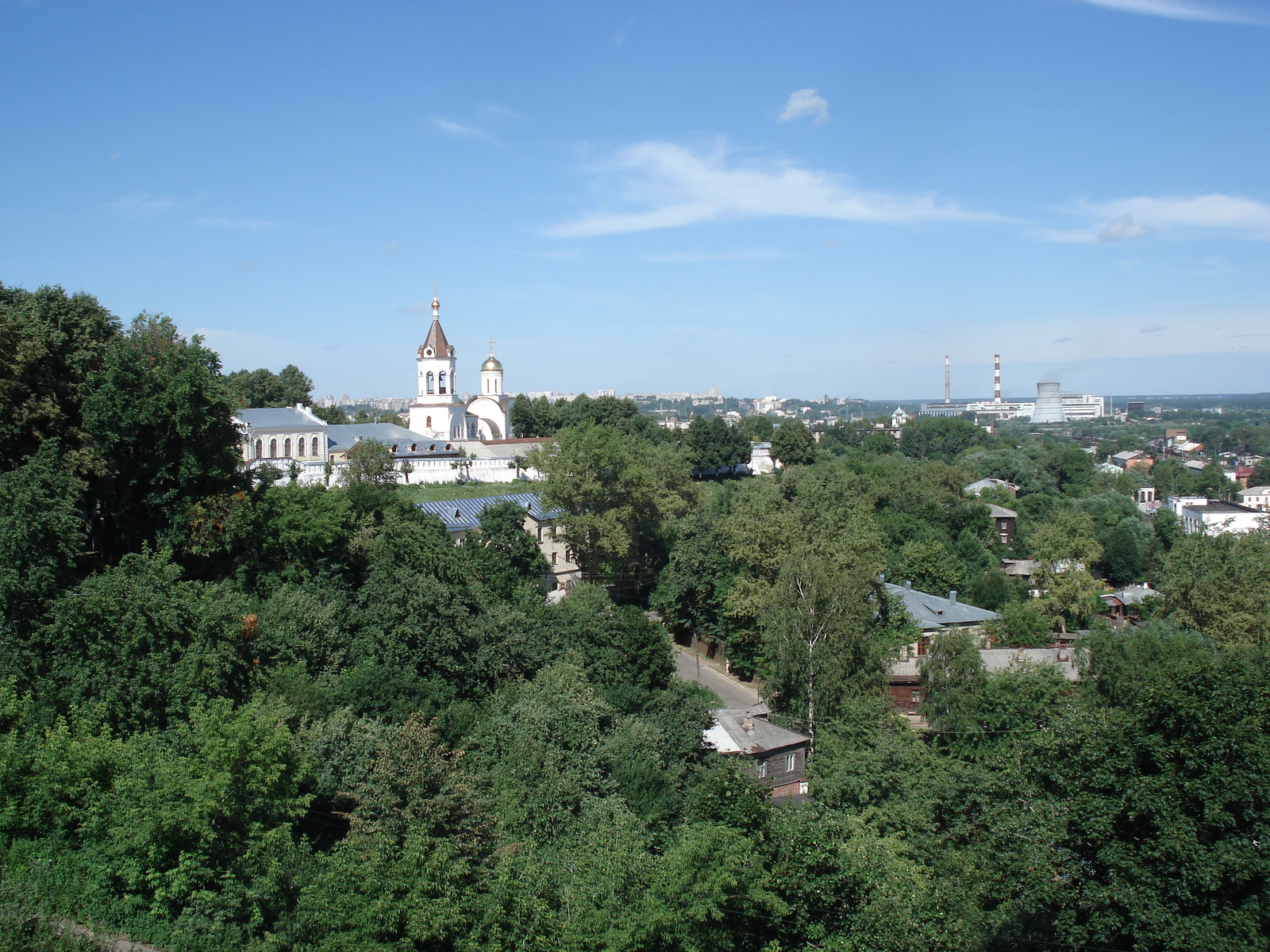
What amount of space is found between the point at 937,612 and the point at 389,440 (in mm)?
29504

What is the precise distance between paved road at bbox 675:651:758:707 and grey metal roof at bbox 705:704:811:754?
269 centimetres

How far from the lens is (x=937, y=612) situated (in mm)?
24734

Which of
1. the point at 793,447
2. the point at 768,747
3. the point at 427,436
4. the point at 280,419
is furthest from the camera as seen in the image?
the point at 793,447

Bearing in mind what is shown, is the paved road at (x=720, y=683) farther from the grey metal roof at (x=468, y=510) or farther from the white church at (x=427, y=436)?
the white church at (x=427, y=436)

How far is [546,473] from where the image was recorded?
27359 mm

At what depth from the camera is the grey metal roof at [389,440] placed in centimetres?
4478

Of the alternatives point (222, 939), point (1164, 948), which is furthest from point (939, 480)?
point (222, 939)

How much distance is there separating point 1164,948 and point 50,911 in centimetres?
1030

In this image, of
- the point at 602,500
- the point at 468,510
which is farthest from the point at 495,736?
the point at 468,510

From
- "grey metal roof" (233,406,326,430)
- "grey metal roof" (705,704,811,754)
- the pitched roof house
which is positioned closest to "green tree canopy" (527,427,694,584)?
"grey metal roof" (705,704,811,754)

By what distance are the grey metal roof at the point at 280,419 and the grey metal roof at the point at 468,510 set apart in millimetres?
16542

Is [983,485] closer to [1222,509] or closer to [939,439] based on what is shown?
[1222,509]

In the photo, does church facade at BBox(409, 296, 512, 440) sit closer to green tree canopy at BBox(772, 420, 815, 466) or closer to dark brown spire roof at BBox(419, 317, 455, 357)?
dark brown spire roof at BBox(419, 317, 455, 357)

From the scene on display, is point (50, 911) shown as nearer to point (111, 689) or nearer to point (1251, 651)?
point (111, 689)
